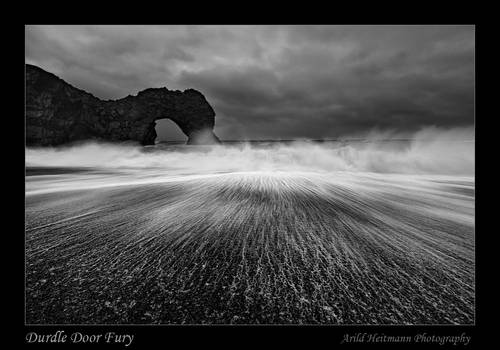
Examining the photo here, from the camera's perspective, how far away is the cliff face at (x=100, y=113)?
2633 centimetres

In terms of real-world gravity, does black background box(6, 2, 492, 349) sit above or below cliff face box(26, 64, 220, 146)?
below

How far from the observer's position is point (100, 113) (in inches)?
1140

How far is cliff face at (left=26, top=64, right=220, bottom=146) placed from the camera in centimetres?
2633

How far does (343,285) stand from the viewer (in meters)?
0.95

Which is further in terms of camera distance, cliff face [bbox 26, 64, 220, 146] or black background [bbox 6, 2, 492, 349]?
cliff face [bbox 26, 64, 220, 146]
